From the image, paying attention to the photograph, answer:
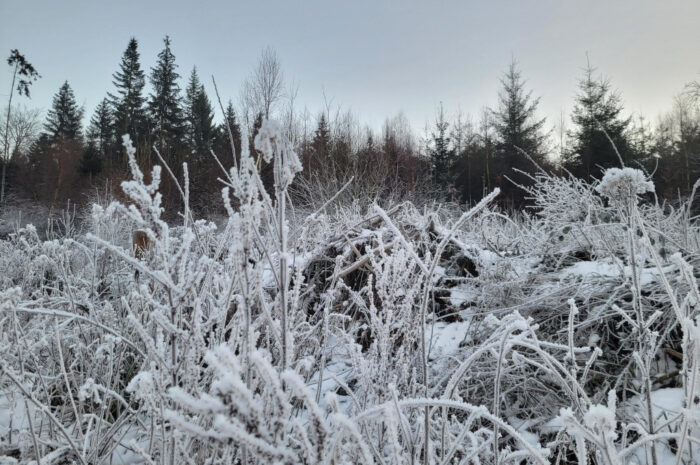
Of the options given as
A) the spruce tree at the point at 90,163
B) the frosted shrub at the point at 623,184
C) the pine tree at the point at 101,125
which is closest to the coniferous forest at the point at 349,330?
the frosted shrub at the point at 623,184

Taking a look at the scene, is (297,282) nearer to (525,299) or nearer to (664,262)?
(525,299)

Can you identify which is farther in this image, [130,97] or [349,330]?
[130,97]

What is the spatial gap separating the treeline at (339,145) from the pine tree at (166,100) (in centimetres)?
8

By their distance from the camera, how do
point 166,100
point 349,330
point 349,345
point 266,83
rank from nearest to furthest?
point 349,345 < point 349,330 < point 266,83 < point 166,100

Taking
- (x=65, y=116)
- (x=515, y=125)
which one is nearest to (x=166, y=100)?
(x=65, y=116)

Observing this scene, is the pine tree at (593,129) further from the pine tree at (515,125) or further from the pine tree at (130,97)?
the pine tree at (130,97)

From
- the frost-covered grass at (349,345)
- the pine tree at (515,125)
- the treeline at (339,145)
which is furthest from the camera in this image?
the pine tree at (515,125)

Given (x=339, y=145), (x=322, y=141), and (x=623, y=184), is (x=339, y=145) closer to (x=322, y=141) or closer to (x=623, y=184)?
(x=322, y=141)

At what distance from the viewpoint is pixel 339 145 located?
20547 millimetres

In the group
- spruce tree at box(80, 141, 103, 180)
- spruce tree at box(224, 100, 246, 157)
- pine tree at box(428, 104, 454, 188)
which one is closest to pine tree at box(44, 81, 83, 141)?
spruce tree at box(80, 141, 103, 180)

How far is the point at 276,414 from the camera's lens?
0.56 meters

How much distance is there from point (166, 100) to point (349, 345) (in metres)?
33.8

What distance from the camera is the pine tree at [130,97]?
29.0 metres

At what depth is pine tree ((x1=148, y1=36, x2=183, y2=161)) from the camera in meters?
29.4
